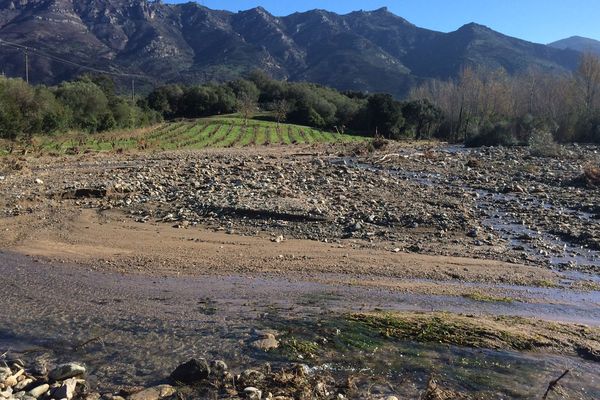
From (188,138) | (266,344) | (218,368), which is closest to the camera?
(218,368)

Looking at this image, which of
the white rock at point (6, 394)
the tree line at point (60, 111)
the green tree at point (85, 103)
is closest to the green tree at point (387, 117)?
the tree line at point (60, 111)

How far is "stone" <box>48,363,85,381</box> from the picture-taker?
17.2 ft

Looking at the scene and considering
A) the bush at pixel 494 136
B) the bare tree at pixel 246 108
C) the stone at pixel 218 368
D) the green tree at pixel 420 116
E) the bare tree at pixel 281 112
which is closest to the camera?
the stone at pixel 218 368

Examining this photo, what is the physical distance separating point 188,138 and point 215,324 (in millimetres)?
44057

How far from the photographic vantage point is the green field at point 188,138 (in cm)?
3884

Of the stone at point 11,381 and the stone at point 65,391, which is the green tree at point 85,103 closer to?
the stone at point 11,381

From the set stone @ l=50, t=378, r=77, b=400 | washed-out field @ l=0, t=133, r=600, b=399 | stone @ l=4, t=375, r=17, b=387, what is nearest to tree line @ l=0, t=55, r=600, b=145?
washed-out field @ l=0, t=133, r=600, b=399

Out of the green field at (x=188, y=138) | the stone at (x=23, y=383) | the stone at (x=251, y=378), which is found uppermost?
the stone at (x=251, y=378)

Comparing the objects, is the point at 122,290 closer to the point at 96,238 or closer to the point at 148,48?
the point at 96,238

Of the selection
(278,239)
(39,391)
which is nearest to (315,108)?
(278,239)

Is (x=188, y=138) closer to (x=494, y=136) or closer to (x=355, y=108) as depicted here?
(x=494, y=136)

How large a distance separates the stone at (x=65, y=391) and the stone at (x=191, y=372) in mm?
918

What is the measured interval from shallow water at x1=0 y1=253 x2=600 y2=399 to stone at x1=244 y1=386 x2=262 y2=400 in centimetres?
59

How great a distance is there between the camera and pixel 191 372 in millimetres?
5340
